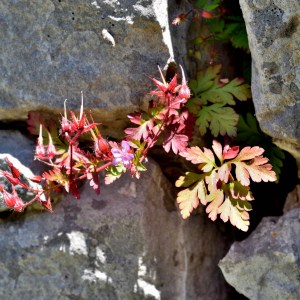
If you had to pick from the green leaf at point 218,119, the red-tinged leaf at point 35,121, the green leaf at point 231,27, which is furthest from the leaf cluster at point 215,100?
the red-tinged leaf at point 35,121

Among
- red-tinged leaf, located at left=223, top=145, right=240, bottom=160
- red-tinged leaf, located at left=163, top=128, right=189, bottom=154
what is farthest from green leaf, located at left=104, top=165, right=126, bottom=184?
red-tinged leaf, located at left=223, top=145, right=240, bottom=160

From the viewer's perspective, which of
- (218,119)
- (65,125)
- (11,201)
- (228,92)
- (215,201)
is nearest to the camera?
(65,125)

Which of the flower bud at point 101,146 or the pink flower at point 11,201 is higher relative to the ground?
the flower bud at point 101,146

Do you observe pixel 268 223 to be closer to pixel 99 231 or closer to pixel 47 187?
pixel 99 231

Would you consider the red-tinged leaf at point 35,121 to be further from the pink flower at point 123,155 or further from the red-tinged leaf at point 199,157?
the red-tinged leaf at point 199,157

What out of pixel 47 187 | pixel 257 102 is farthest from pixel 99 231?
pixel 257 102

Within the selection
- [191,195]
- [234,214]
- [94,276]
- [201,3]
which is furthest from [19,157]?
[201,3]

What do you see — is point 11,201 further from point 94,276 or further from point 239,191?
point 239,191
